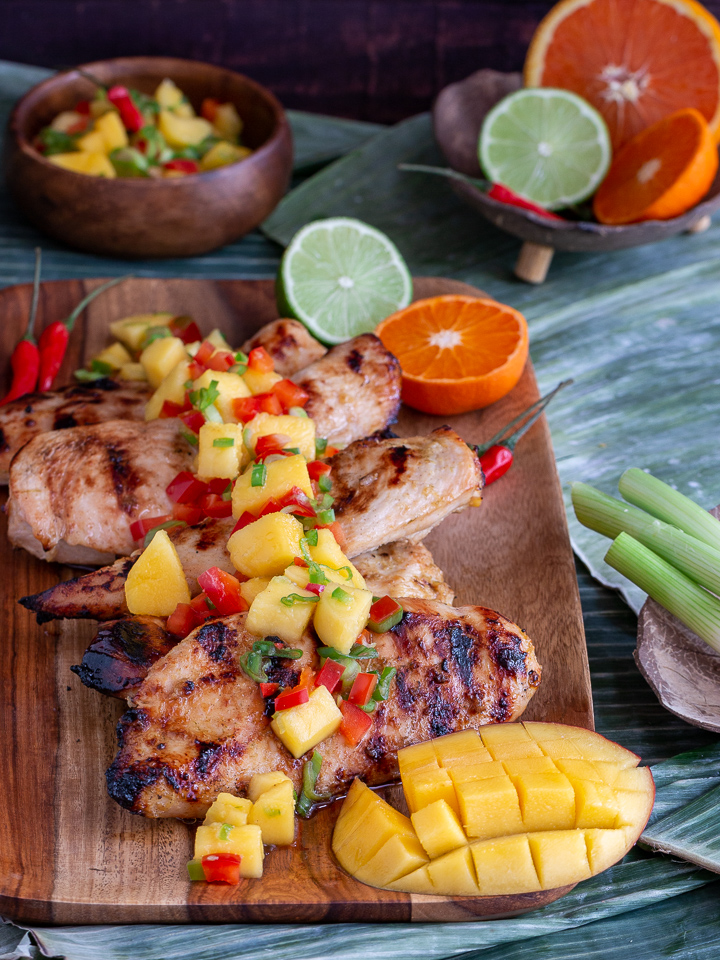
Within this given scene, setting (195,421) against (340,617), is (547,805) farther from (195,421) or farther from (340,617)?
(195,421)

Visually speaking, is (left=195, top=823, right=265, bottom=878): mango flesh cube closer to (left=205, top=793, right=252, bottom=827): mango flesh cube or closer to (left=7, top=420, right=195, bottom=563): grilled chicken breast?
(left=205, top=793, right=252, bottom=827): mango flesh cube

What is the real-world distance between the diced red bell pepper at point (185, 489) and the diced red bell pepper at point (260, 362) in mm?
717

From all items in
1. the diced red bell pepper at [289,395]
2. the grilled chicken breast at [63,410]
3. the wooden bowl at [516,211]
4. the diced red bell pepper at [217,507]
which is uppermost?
the wooden bowl at [516,211]

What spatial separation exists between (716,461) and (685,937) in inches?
106

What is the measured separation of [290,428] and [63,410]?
4.18 ft

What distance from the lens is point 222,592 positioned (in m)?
3.50

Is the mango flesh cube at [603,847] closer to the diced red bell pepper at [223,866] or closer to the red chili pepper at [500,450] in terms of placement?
the diced red bell pepper at [223,866]

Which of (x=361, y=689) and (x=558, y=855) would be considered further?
(x=361, y=689)

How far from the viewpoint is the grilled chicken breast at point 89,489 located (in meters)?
3.94

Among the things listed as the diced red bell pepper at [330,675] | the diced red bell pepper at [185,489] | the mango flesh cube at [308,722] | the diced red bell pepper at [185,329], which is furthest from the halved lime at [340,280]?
the mango flesh cube at [308,722]

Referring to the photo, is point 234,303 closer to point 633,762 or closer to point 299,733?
point 299,733

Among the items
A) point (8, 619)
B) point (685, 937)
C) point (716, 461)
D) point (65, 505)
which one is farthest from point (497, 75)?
point (685, 937)

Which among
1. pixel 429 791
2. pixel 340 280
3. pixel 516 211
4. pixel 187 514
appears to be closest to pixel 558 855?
pixel 429 791

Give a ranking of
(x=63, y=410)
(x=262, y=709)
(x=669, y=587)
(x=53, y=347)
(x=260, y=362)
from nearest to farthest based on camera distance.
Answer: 1. (x=262, y=709)
2. (x=669, y=587)
3. (x=260, y=362)
4. (x=63, y=410)
5. (x=53, y=347)
